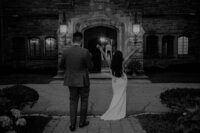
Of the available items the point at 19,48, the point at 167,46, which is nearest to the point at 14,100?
the point at 19,48

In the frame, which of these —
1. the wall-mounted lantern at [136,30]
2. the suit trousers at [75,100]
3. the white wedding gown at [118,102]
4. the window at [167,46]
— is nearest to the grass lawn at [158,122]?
the white wedding gown at [118,102]

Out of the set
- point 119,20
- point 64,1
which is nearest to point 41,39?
point 64,1

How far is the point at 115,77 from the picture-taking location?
22.7ft

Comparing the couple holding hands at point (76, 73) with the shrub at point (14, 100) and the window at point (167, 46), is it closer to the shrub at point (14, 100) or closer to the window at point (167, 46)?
the shrub at point (14, 100)

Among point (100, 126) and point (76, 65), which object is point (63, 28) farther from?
point (100, 126)

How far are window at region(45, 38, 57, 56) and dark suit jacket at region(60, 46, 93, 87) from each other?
13695 mm

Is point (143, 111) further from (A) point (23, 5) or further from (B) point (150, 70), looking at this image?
(A) point (23, 5)

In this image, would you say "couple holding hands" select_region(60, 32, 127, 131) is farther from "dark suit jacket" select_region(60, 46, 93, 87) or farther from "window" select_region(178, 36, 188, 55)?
"window" select_region(178, 36, 188, 55)

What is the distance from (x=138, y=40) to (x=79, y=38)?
1004 cm

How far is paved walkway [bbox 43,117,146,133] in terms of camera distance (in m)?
5.73

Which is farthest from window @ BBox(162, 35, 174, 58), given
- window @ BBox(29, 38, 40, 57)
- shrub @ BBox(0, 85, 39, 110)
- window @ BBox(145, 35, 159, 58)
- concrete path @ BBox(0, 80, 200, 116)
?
shrub @ BBox(0, 85, 39, 110)

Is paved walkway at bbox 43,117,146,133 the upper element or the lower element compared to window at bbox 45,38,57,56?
lower

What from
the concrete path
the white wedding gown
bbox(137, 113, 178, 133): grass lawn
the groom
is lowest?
the concrete path

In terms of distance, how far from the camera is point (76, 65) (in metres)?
5.74
